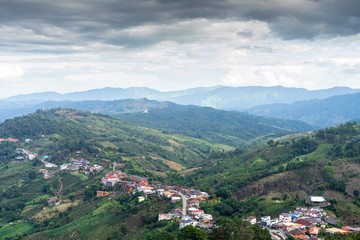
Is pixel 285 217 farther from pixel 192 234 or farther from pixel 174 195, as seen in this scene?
pixel 174 195

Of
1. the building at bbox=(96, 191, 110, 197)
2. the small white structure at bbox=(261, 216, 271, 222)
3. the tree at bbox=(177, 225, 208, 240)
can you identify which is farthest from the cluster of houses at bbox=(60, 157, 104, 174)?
the tree at bbox=(177, 225, 208, 240)

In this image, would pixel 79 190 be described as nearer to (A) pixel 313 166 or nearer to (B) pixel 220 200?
(B) pixel 220 200

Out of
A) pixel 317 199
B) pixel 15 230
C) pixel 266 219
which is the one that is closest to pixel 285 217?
pixel 266 219

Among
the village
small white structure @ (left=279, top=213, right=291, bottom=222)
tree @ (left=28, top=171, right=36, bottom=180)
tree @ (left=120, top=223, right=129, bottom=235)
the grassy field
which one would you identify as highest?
small white structure @ (left=279, top=213, right=291, bottom=222)

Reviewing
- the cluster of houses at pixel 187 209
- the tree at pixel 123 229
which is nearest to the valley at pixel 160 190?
the tree at pixel 123 229

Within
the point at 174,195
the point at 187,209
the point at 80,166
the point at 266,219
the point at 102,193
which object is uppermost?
the point at 266,219

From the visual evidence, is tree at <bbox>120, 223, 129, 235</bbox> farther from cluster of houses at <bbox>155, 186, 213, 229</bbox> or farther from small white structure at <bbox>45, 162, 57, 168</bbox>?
small white structure at <bbox>45, 162, 57, 168</bbox>
